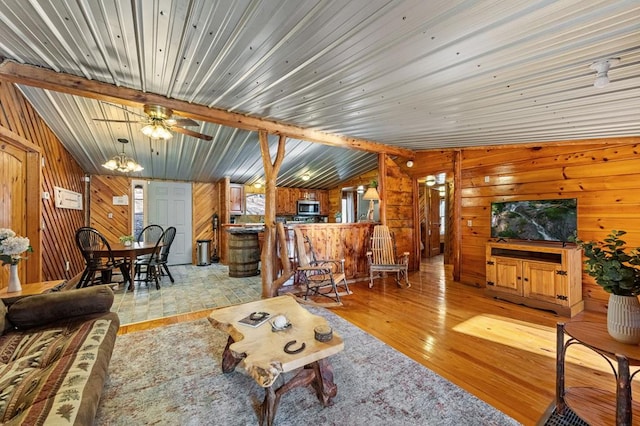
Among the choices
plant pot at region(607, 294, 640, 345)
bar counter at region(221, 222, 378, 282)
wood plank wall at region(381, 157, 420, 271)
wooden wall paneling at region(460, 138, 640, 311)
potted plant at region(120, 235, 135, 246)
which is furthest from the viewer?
wood plank wall at region(381, 157, 420, 271)

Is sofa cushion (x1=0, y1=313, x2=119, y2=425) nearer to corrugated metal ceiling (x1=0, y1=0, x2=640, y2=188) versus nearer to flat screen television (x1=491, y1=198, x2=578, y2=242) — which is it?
corrugated metal ceiling (x1=0, y1=0, x2=640, y2=188)

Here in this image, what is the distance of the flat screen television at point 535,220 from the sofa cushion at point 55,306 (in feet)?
16.4

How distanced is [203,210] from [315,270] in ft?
14.9

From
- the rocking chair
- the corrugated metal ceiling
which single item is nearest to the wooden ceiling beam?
the corrugated metal ceiling

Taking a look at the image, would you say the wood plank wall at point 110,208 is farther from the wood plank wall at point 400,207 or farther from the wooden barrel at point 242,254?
the wood plank wall at point 400,207

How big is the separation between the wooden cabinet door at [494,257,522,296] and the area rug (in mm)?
2386

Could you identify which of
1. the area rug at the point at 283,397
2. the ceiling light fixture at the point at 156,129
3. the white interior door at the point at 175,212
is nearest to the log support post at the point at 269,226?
the ceiling light fixture at the point at 156,129

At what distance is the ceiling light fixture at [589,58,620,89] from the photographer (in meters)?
1.72

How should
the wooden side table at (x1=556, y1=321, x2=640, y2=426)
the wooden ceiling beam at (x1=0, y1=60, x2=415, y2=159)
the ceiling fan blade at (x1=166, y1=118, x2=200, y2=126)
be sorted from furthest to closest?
the ceiling fan blade at (x1=166, y1=118, x2=200, y2=126), the wooden ceiling beam at (x1=0, y1=60, x2=415, y2=159), the wooden side table at (x1=556, y1=321, x2=640, y2=426)

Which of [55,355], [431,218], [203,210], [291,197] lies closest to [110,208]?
[203,210]

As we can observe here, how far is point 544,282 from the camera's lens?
3.31m

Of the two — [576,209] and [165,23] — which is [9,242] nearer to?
[165,23]

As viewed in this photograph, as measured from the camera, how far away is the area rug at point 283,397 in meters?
1.54

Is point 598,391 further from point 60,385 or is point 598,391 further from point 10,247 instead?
point 10,247
